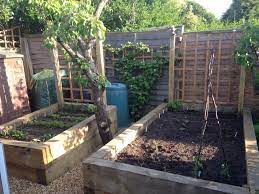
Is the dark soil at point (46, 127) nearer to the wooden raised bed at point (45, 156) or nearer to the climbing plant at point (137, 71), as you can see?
the wooden raised bed at point (45, 156)

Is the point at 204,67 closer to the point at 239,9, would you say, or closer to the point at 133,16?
the point at 133,16

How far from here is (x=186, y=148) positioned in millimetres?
3541

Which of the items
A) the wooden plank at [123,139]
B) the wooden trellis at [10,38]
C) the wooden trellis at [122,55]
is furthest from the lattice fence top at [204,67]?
the wooden trellis at [10,38]

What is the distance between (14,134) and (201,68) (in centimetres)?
362

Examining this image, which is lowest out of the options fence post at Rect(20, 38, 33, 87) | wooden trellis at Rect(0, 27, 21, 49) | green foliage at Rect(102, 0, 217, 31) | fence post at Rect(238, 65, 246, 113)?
fence post at Rect(238, 65, 246, 113)

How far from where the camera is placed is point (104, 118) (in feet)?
13.8

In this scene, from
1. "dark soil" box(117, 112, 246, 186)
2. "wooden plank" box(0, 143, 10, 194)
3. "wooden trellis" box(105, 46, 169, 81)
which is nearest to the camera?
Answer: "wooden plank" box(0, 143, 10, 194)

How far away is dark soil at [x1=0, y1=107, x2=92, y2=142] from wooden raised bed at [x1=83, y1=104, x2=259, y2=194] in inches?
52.6

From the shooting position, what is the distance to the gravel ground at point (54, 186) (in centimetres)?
336

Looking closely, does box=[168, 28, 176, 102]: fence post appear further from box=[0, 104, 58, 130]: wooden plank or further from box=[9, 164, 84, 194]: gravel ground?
box=[9, 164, 84, 194]: gravel ground

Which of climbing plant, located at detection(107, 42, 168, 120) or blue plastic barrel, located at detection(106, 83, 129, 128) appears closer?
blue plastic barrel, located at detection(106, 83, 129, 128)

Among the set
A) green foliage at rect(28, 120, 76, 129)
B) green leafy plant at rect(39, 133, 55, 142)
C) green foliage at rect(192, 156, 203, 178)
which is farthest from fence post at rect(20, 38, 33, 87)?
green foliage at rect(192, 156, 203, 178)

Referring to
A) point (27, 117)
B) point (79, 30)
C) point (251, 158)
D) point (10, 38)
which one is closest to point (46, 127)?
point (27, 117)

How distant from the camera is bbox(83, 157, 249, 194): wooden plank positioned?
2410 mm
